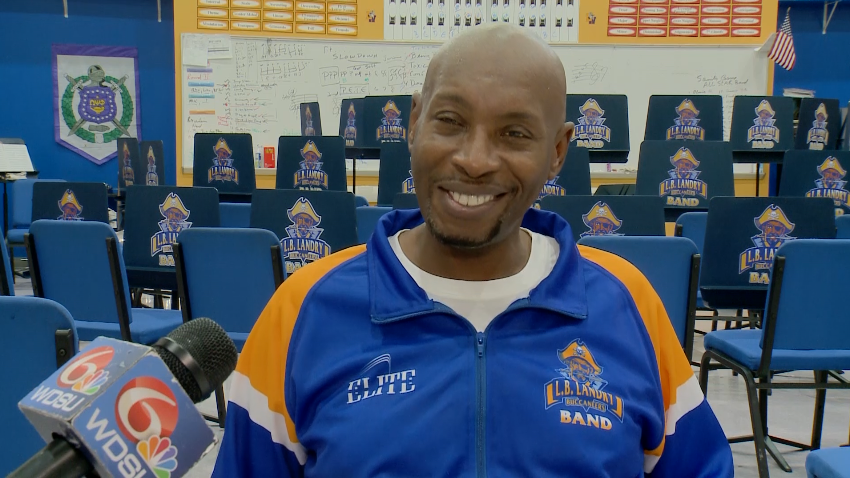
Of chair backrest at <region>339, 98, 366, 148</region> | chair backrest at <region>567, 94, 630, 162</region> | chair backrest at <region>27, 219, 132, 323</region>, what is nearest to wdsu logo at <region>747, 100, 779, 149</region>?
chair backrest at <region>567, 94, 630, 162</region>

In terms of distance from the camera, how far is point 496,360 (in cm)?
102

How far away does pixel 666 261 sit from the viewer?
2.44 metres

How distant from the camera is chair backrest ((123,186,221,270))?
3338 mm

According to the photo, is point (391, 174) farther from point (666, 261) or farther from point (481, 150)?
point (481, 150)

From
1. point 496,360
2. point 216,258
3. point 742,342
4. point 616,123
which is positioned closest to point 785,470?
point 742,342

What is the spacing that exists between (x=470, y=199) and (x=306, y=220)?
7.17ft

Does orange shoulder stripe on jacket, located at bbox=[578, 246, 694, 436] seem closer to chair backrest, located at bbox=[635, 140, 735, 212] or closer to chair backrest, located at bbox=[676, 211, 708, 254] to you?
chair backrest, located at bbox=[676, 211, 708, 254]

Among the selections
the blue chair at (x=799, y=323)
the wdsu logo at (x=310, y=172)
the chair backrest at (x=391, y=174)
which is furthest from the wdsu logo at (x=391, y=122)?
the blue chair at (x=799, y=323)

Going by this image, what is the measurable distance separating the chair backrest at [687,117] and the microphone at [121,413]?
197 inches

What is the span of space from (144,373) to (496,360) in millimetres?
599

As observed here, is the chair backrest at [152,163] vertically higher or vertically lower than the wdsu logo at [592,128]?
lower

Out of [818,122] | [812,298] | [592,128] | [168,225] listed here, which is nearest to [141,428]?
[812,298]

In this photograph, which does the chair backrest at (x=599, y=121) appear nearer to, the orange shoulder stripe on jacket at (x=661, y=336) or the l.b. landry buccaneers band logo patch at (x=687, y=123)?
the l.b. landry buccaneers band logo patch at (x=687, y=123)

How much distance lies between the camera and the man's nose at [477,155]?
1025 mm
